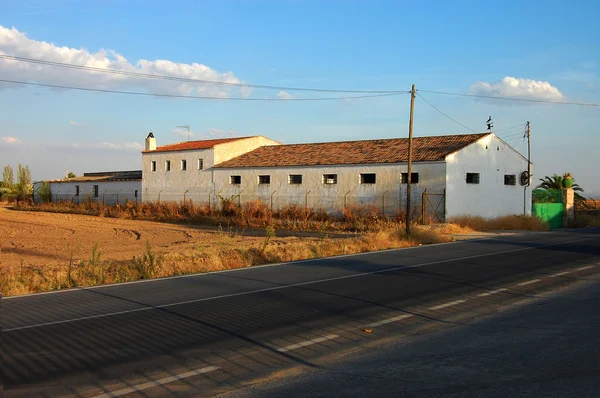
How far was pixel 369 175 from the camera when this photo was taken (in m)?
41.6

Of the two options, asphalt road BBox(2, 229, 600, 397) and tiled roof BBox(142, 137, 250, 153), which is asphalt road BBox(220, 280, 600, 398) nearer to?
asphalt road BBox(2, 229, 600, 397)

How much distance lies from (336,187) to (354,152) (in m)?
3.58

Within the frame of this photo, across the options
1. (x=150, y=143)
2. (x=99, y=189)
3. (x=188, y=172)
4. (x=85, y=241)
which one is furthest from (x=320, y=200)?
(x=99, y=189)

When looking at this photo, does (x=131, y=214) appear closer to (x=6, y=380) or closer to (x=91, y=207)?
(x=91, y=207)

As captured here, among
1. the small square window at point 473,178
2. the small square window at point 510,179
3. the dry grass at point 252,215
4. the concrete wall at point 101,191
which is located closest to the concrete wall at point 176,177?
the dry grass at point 252,215

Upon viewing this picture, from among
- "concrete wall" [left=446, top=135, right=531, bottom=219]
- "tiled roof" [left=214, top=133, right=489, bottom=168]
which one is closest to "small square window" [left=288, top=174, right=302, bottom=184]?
"tiled roof" [left=214, top=133, right=489, bottom=168]

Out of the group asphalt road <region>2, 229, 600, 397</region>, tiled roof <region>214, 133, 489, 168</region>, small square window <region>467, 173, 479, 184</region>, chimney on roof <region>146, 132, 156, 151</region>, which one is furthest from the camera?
chimney on roof <region>146, 132, 156, 151</region>

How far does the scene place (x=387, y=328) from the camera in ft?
28.8

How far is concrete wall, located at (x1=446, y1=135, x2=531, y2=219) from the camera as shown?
38.4 metres

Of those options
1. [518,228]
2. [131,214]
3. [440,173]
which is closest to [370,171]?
[440,173]

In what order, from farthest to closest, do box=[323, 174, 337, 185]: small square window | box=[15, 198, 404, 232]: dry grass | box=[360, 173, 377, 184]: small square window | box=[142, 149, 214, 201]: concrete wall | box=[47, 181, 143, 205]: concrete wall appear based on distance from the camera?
box=[47, 181, 143, 205]: concrete wall < box=[142, 149, 214, 201]: concrete wall < box=[323, 174, 337, 185]: small square window < box=[360, 173, 377, 184]: small square window < box=[15, 198, 404, 232]: dry grass

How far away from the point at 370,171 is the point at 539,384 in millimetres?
35833

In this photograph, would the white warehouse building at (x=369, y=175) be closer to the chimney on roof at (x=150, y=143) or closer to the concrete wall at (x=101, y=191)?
the chimney on roof at (x=150, y=143)

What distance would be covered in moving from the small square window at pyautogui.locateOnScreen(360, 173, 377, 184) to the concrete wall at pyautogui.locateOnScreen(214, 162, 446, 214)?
224 mm
